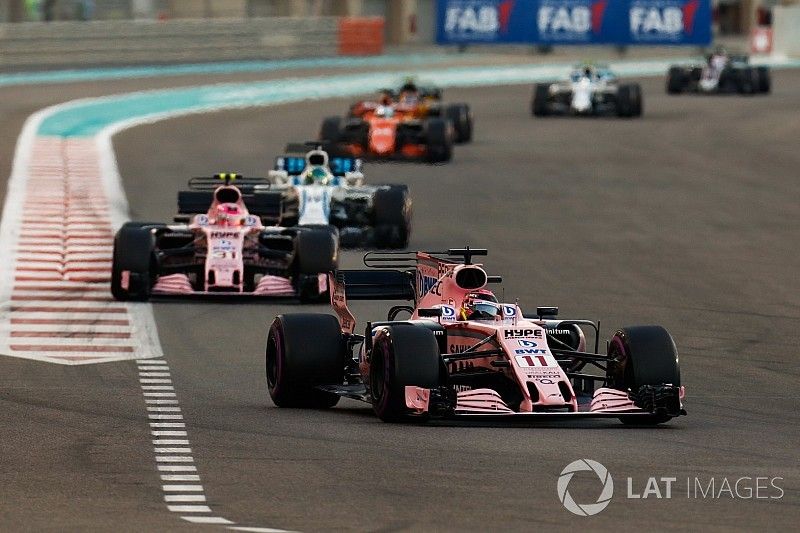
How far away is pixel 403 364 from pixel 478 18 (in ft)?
208

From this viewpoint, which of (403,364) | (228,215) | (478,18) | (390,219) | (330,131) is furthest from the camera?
(478,18)

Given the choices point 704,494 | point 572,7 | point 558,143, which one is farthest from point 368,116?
point 572,7

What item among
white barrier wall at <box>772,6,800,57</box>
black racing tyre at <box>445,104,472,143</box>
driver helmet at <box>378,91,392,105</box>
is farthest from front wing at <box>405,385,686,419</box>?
white barrier wall at <box>772,6,800,57</box>

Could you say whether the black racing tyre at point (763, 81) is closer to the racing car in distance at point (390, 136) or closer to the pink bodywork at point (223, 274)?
the racing car in distance at point (390, 136)

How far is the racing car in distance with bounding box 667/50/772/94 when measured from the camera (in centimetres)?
6041

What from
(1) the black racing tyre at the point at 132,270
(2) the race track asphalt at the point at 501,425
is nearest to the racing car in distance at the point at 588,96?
(2) the race track asphalt at the point at 501,425

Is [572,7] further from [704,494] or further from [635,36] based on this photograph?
[704,494]

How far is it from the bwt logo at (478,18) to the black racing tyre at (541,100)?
23.6 m

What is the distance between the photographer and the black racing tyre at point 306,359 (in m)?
15.5

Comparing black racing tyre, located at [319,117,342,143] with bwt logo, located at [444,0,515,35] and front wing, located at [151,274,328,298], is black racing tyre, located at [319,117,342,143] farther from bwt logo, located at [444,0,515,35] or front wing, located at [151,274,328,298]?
bwt logo, located at [444,0,515,35]

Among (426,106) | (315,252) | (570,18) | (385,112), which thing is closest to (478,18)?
(570,18)

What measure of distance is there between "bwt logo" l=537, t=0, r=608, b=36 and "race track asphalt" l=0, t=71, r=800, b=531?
3546 cm

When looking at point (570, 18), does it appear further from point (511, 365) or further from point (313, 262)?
point (511, 365)

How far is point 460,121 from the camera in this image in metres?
45.1
